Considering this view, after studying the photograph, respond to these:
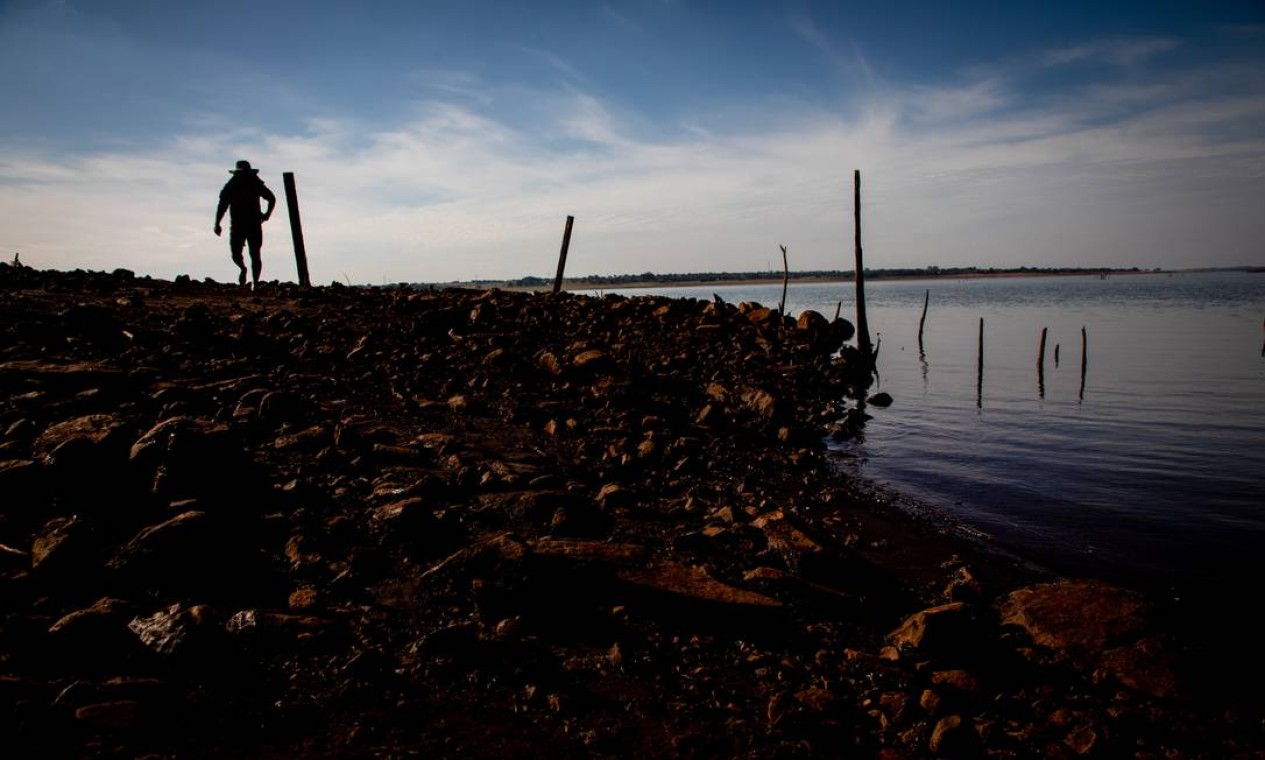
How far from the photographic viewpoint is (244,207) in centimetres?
1145

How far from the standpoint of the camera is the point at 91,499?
4.18m

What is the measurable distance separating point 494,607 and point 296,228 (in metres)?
13.0

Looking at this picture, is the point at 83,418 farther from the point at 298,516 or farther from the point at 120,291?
the point at 120,291

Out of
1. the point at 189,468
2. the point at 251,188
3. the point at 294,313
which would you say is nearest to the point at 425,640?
the point at 189,468

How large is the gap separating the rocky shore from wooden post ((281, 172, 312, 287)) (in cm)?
691

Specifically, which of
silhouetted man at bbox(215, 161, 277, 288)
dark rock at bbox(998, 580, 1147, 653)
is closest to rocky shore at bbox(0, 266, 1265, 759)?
dark rock at bbox(998, 580, 1147, 653)

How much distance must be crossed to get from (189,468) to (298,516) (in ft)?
2.77

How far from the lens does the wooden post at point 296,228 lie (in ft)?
44.0

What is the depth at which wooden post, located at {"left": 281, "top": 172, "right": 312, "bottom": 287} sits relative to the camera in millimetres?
13406

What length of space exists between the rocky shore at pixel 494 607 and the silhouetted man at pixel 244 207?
5186 mm

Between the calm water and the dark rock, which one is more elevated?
the dark rock

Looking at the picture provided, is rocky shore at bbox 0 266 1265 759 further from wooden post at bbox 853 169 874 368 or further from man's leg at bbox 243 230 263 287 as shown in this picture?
wooden post at bbox 853 169 874 368

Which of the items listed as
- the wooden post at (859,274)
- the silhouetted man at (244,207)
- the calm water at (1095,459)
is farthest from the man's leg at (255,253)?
the wooden post at (859,274)

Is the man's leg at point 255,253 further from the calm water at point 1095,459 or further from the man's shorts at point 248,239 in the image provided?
the calm water at point 1095,459
